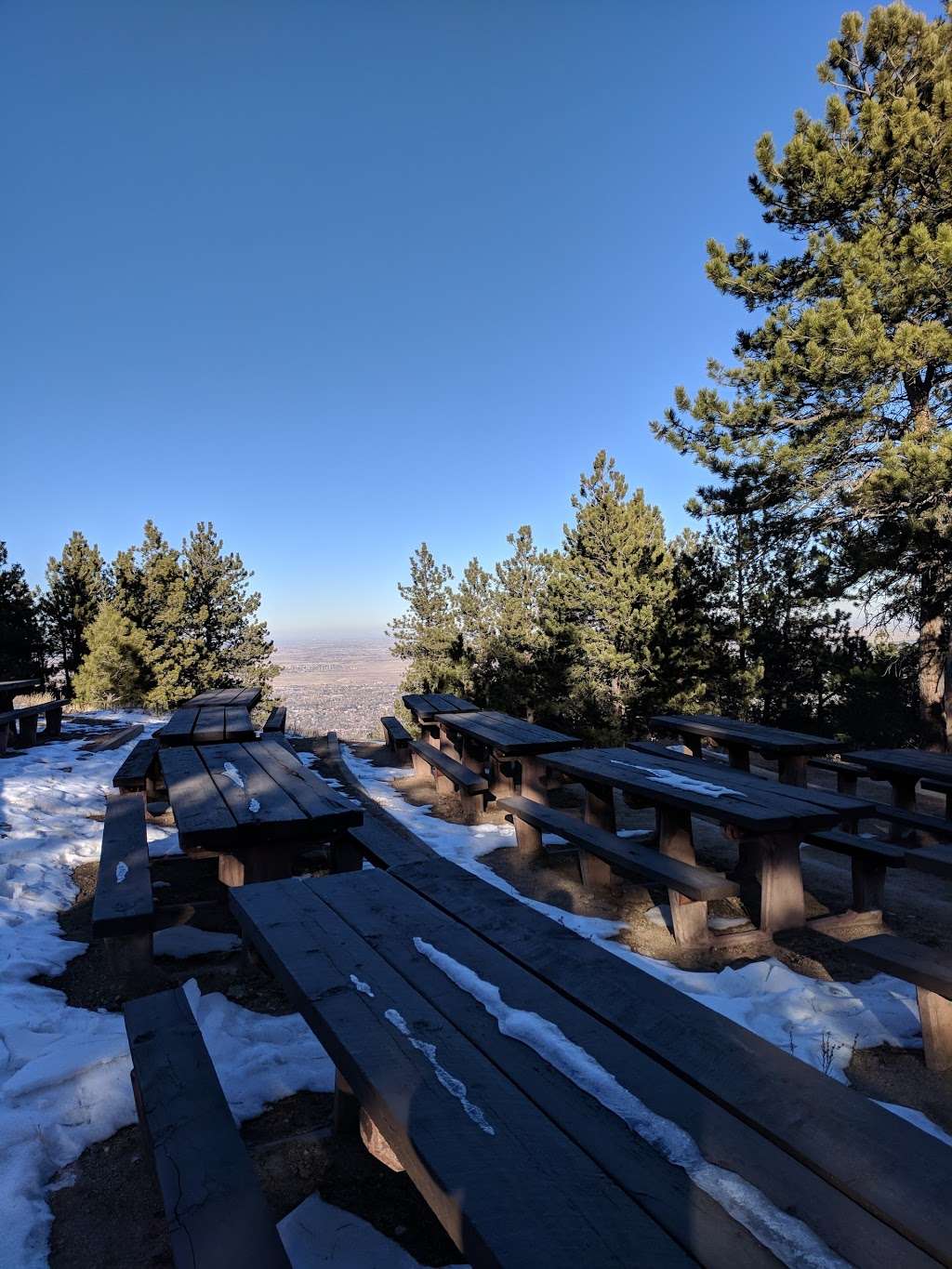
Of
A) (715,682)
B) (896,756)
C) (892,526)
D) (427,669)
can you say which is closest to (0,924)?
(896,756)

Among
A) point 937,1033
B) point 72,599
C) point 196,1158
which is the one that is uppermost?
point 72,599

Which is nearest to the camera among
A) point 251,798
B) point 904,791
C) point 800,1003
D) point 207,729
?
point 800,1003

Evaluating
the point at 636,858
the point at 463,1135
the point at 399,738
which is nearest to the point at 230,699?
the point at 399,738

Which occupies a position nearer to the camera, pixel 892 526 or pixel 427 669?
pixel 892 526

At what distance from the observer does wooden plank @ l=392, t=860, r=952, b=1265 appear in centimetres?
116

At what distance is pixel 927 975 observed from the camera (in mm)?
2318

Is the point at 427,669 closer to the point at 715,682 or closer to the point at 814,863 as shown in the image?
the point at 715,682

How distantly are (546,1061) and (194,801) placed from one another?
261 cm

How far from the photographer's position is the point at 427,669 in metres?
25.7

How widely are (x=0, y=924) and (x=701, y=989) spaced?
3.45 meters

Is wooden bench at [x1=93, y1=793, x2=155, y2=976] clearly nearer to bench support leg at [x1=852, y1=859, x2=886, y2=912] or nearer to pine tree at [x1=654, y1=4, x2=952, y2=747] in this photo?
bench support leg at [x1=852, y1=859, x2=886, y2=912]

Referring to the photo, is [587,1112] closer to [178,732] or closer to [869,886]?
[869,886]

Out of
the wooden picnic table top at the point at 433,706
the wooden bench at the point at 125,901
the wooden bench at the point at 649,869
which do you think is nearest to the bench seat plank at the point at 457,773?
the wooden picnic table top at the point at 433,706

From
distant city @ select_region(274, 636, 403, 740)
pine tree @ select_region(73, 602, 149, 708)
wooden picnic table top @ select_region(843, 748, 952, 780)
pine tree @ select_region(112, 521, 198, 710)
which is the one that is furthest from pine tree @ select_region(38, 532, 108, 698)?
wooden picnic table top @ select_region(843, 748, 952, 780)
